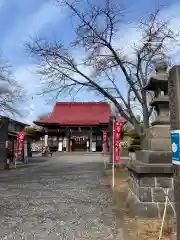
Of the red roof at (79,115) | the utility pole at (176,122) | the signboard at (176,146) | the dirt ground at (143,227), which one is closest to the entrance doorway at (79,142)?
the red roof at (79,115)

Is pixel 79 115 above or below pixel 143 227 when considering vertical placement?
above

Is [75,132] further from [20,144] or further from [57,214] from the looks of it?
[57,214]

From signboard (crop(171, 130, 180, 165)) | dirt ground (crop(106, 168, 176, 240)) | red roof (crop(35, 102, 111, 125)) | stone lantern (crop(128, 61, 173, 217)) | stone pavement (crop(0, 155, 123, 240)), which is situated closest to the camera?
signboard (crop(171, 130, 180, 165))

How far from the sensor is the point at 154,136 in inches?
346

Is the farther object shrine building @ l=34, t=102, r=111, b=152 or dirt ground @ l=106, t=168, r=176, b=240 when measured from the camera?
shrine building @ l=34, t=102, r=111, b=152

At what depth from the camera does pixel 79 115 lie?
165 ft

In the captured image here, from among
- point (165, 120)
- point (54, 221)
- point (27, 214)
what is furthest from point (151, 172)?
point (27, 214)

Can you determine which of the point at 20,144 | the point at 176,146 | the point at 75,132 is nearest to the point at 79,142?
the point at 75,132

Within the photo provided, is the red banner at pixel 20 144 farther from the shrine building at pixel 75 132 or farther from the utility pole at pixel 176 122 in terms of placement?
the utility pole at pixel 176 122

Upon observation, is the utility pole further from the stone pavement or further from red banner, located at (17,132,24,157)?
red banner, located at (17,132,24,157)

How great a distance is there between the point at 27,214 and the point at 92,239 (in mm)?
2484

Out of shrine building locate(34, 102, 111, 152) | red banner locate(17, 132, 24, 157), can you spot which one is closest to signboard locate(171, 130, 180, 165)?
red banner locate(17, 132, 24, 157)

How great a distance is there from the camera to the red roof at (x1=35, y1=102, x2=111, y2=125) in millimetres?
47206

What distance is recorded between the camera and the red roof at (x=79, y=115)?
1859 inches
